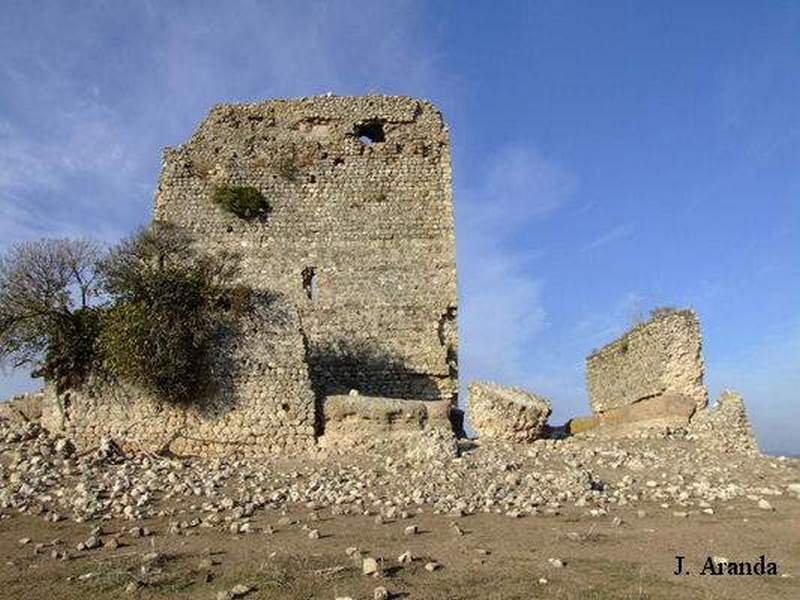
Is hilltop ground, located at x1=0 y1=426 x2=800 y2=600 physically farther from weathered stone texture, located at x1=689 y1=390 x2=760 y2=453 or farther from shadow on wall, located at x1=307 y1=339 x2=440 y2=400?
shadow on wall, located at x1=307 y1=339 x2=440 y2=400

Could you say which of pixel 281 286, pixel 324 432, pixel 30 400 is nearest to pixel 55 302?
pixel 30 400

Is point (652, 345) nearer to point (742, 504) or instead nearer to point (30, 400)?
point (742, 504)

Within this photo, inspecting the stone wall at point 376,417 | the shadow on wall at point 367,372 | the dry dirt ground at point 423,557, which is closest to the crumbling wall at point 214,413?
the stone wall at point 376,417

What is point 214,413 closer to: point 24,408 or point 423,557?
point 24,408

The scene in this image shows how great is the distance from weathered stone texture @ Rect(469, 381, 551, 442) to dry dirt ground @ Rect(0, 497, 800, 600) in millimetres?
5121

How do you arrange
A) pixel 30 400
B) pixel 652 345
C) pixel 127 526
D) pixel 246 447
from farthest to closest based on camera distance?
pixel 652 345
pixel 30 400
pixel 246 447
pixel 127 526

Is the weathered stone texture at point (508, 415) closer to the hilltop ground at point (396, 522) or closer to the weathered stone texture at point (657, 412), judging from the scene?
the hilltop ground at point (396, 522)

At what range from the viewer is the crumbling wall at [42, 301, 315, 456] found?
10812mm

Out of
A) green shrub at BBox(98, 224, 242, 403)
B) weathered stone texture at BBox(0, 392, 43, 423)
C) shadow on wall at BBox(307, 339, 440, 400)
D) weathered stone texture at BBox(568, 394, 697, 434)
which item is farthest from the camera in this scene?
shadow on wall at BBox(307, 339, 440, 400)

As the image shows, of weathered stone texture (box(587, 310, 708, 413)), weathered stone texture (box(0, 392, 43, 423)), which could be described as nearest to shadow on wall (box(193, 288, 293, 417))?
weathered stone texture (box(0, 392, 43, 423))

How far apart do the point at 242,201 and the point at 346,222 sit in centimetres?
252

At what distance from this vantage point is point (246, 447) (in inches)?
427

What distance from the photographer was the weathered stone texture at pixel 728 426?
13.7 metres

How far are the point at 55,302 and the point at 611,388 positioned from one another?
12648mm
